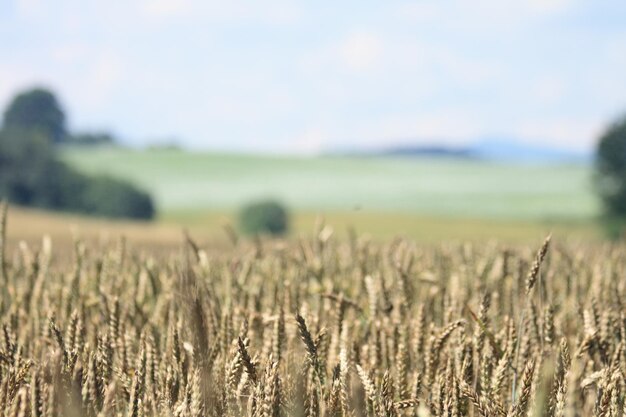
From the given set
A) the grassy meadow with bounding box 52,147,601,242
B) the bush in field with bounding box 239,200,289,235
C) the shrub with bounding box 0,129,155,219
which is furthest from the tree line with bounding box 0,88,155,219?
the bush in field with bounding box 239,200,289,235

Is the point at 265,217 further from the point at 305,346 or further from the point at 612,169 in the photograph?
the point at 305,346

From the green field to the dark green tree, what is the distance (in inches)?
389

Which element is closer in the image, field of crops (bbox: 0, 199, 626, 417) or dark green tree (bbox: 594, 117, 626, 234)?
field of crops (bbox: 0, 199, 626, 417)

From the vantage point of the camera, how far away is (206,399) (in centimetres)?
127

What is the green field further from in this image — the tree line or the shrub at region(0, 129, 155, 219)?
the shrub at region(0, 129, 155, 219)

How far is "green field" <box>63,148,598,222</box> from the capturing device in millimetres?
61719

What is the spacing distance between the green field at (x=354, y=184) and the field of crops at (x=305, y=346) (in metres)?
52.1

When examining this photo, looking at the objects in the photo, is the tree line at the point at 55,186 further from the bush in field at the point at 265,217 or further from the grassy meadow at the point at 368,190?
the bush in field at the point at 265,217

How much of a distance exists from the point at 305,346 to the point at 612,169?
1835 inches

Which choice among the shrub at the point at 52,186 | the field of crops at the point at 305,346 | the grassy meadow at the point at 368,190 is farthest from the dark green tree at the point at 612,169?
the field of crops at the point at 305,346

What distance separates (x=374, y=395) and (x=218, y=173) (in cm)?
7836

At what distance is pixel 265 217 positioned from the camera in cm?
5934

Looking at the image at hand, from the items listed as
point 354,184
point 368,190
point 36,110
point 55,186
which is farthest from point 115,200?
point 36,110

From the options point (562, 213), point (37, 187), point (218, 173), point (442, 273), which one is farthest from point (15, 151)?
point (442, 273)
